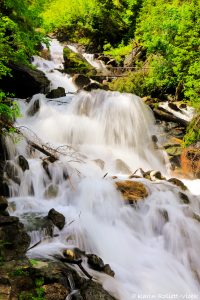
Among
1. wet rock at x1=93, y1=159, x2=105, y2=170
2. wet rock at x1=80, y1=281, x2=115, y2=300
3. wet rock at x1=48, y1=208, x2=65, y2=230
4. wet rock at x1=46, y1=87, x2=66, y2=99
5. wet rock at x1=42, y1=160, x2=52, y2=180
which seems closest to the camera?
wet rock at x1=80, y1=281, x2=115, y2=300

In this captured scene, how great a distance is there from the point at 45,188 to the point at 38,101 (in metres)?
6.25

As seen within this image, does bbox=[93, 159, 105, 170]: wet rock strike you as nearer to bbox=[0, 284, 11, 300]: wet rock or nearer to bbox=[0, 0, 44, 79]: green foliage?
bbox=[0, 0, 44, 79]: green foliage

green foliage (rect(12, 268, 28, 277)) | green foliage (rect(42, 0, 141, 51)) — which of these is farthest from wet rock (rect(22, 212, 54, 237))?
green foliage (rect(42, 0, 141, 51))

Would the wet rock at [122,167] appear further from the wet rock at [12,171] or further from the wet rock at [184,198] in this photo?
the wet rock at [12,171]

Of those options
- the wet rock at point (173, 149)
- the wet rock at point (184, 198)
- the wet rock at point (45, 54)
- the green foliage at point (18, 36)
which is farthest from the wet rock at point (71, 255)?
the wet rock at point (45, 54)

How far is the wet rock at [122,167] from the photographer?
11.2m

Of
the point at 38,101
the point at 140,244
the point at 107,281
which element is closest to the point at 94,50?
the point at 38,101

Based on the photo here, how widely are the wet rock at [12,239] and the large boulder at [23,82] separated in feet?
27.9

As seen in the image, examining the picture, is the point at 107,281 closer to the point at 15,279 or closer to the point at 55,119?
the point at 15,279

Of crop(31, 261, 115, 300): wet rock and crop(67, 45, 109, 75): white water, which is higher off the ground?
crop(67, 45, 109, 75): white water

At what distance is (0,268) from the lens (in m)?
4.48

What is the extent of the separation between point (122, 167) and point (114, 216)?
143 inches

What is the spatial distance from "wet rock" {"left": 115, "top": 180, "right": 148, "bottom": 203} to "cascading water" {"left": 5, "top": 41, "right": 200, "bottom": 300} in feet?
0.49

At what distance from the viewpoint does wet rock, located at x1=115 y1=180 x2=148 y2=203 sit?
816 cm
